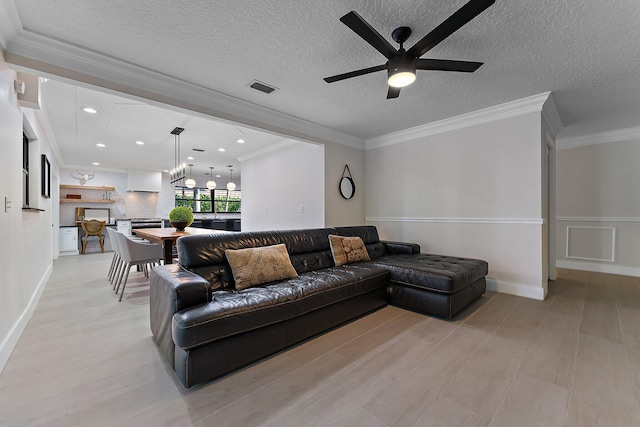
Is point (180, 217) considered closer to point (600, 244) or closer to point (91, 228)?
point (91, 228)

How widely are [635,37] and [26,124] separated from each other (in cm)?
577

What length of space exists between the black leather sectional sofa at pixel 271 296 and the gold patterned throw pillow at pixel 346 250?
0.10 m

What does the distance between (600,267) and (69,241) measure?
455 inches

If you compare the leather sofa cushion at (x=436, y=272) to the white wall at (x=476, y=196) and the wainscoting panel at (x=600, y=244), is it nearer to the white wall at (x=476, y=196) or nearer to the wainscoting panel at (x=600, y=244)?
the white wall at (x=476, y=196)

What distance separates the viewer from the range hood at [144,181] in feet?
26.4

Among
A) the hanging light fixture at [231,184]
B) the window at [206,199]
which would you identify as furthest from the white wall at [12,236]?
the window at [206,199]

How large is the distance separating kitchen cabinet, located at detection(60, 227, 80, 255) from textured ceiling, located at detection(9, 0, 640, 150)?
6.77 metres

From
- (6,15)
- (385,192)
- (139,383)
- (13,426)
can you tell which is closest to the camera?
(13,426)

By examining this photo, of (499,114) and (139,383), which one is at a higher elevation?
(499,114)

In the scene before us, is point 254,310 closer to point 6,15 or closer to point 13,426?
point 13,426

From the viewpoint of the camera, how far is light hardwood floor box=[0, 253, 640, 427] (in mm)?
1398

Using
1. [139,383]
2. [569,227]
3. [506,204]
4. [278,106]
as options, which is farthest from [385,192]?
[139,383]

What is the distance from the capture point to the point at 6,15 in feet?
5.92

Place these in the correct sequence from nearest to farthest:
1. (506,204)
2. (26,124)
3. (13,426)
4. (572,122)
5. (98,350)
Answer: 1. (13,426)
2. (98,350)
3. (26,124)
4. (506,204)
5. (572,122)
